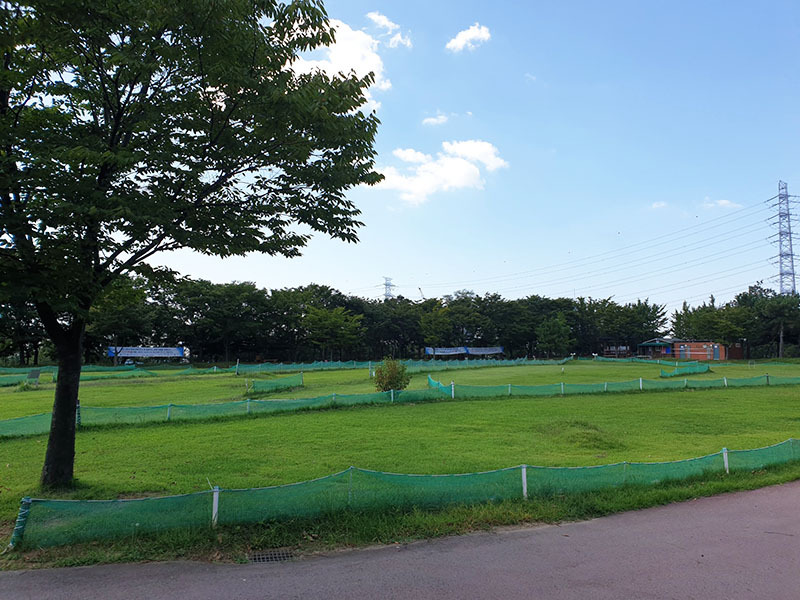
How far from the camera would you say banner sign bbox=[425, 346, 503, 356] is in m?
76.7

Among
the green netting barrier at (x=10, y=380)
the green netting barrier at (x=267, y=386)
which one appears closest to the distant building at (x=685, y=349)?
the green netting barrier at (x=267, y=386)

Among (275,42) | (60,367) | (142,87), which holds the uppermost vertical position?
(275,42)

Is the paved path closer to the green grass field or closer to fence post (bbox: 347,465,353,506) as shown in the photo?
fence post (bbox: 347,465,353,506)

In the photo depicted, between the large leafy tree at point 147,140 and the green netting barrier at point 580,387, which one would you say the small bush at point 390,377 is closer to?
the green netting barrier at point 580,387

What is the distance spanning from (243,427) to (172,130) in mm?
10922

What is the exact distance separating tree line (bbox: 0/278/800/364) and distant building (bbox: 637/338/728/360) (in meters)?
1.81

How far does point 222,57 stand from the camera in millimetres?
6605

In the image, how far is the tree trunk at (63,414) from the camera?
827cm

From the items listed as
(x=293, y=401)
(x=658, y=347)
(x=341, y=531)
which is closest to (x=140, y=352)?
(x=293, y=401)

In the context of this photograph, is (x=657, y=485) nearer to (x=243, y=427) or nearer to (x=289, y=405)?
(x=243, y=427)

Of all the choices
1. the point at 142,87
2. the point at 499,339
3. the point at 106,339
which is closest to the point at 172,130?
the point at 142,87

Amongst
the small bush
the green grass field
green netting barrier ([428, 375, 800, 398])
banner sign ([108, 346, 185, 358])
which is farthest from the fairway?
banner sign ([108, 346, 185, 358])

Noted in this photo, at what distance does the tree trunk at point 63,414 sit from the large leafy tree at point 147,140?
0.9 inches

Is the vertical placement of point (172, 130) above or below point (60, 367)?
above
